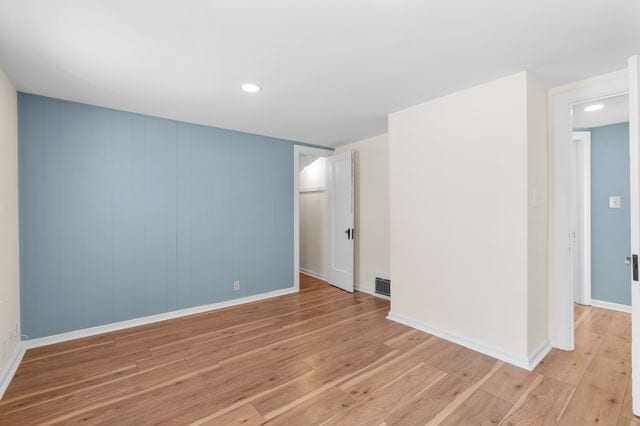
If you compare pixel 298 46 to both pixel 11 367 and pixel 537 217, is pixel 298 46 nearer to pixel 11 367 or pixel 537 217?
pixel 537 217

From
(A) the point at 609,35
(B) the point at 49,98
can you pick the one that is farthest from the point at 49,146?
(A) the point at 609,35

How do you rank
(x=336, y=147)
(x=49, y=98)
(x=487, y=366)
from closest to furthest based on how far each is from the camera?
(x=487, y=366) < (x=49, y=98) < (x=336, y=147)

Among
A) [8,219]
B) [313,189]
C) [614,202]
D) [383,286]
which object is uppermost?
[313,189]

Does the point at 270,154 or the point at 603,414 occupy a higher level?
the point at 270,154

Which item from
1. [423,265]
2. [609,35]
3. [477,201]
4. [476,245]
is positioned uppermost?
[609,35]

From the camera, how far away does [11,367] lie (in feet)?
7.39

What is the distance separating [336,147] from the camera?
492 cm

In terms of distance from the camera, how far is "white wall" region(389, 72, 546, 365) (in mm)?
2305

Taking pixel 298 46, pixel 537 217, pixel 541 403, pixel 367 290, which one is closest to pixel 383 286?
pixel 367 290

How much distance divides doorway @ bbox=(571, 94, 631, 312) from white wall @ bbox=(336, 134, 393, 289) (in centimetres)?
222

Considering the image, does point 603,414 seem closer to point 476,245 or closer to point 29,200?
point 476,245

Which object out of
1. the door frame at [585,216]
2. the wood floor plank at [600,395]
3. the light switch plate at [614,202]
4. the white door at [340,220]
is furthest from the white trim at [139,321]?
the light switch plate at [614,202]

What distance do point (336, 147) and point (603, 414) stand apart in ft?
13.7

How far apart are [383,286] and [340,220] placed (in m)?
1.22
